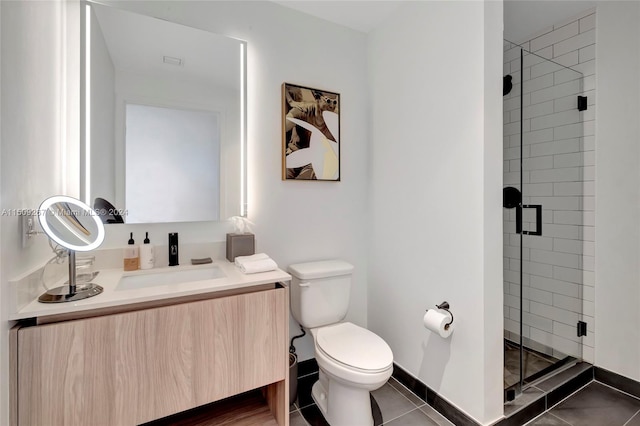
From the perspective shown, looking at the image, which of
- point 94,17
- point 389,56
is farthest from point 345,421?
point 94,17

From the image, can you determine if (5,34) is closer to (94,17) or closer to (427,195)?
(94,17)

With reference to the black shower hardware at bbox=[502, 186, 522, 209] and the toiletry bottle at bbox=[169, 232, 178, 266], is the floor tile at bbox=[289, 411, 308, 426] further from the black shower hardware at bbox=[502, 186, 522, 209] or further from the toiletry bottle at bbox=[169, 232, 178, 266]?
the black shower hardware at bbox=[502, 186, 522, 209]

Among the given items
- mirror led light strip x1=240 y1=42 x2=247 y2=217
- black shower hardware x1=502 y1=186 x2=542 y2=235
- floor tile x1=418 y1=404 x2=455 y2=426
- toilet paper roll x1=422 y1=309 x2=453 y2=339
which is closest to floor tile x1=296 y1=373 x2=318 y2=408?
floor tile x1=418 y1=404 x2=455 y2=426

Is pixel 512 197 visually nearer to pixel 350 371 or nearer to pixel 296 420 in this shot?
pixel 350 371

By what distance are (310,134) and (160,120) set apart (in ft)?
2.98

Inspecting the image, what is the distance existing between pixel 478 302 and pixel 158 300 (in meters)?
1.49

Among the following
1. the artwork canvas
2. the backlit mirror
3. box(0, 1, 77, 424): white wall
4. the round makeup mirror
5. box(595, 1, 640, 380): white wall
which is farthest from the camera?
the artwork canvas

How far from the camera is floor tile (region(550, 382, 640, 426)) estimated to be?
1670 mm

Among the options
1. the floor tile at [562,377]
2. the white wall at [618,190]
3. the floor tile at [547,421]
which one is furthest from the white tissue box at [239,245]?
the white wall at [618,190]

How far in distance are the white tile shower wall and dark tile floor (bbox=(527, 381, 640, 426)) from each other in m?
0.23

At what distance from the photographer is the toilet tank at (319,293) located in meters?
1.81

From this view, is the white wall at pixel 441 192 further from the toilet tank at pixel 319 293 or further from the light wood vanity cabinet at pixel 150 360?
the light wood vanity cabinet at pixel 150 360

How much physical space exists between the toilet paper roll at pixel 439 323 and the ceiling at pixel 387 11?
193 centimetres

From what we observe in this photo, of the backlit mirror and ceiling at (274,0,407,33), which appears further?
ceiling at (274,0,407,33)
